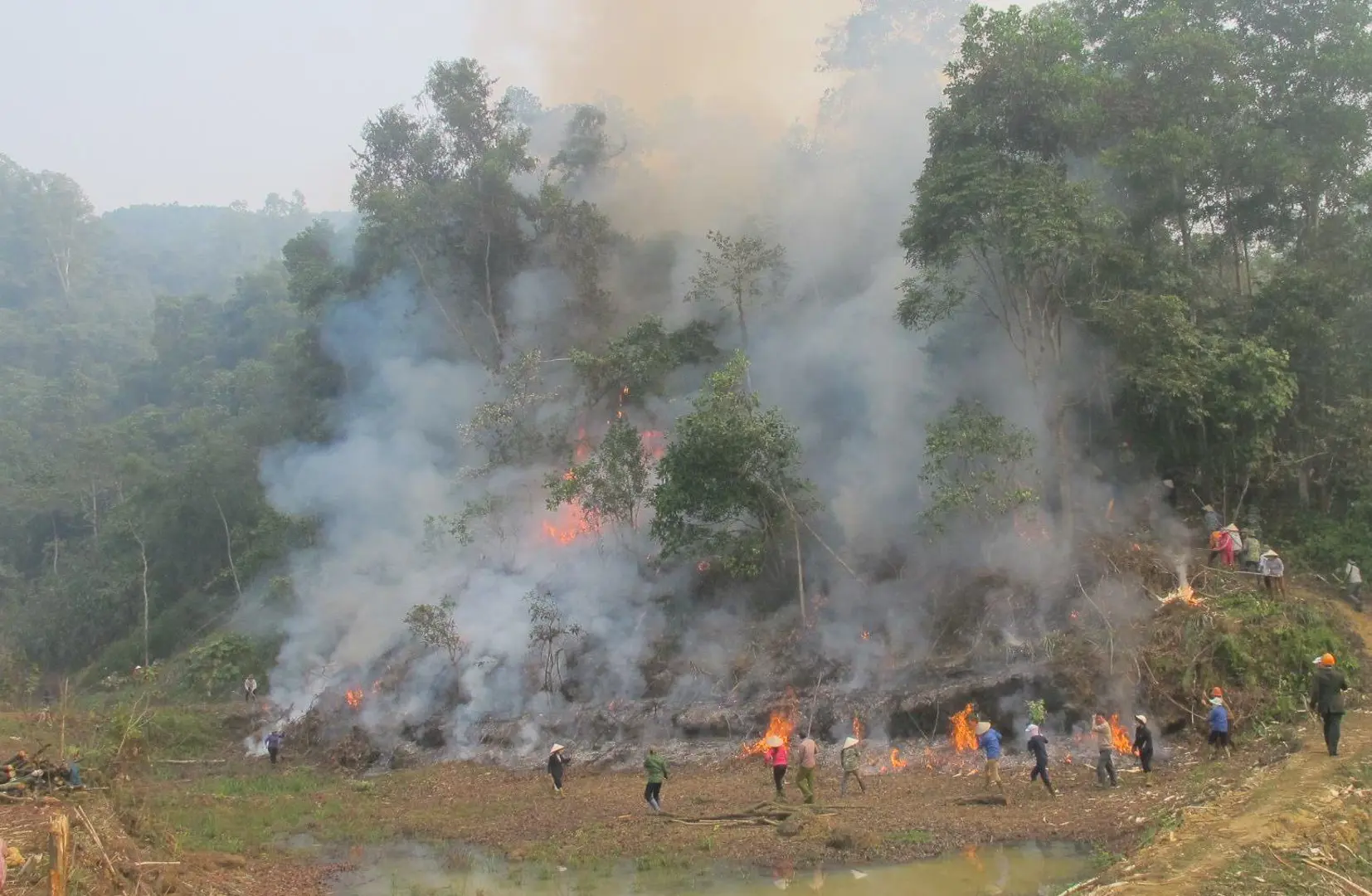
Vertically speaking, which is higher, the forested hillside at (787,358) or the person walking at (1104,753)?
the forested hillside at (787,358)

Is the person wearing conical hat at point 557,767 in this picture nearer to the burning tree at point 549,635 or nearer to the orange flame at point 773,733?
the orange flame at point 773,733

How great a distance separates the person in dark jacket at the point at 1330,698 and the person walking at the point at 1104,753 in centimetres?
273

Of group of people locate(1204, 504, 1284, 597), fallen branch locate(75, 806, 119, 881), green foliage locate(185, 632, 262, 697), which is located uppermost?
group of people locate(1204, 504, 1284, 597)

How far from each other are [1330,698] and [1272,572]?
20.6ft

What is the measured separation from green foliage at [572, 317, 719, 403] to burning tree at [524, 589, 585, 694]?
6934 millimetres

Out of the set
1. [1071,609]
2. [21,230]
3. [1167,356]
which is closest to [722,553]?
[1071,609]

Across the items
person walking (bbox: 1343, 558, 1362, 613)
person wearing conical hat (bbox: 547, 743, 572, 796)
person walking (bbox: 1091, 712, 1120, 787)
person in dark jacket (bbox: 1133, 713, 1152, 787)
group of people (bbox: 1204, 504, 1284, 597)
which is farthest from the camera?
person walking (bbox: 1343, 558, 1362, 613)

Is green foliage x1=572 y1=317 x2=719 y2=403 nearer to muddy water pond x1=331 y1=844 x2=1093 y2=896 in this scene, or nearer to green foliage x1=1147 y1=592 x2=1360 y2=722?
green foliage x1=1147 y1=592 x2=1360 y2=722

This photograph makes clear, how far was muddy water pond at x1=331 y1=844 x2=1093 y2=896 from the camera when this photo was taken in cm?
1108

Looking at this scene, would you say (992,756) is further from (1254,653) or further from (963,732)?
(1254,653)

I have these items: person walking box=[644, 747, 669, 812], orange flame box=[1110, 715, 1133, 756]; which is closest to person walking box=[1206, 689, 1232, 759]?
orange flame box=[1110, 715, 1133, 756]

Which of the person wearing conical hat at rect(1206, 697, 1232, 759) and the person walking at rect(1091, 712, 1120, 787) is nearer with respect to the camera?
the person walking at rect(1091, 712, 1120, 787)

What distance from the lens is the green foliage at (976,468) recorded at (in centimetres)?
2041

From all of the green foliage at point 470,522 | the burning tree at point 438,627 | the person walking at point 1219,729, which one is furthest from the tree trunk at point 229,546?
the person walking at point 1219,729
